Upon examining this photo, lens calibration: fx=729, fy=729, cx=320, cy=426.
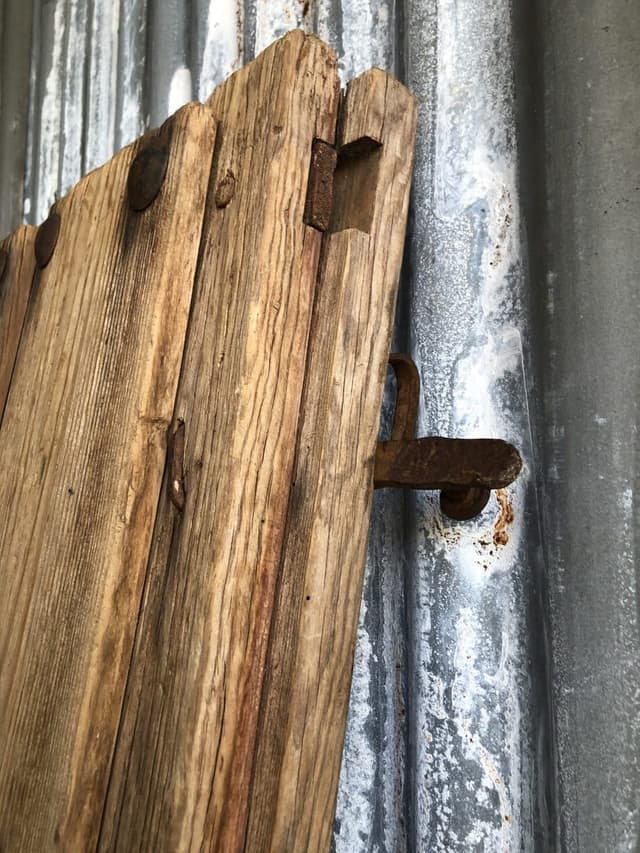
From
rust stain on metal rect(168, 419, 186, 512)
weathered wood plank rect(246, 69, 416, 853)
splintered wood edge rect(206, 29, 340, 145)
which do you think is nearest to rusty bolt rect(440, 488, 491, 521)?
weathered wood plank rect(246, 69, 416, 853)

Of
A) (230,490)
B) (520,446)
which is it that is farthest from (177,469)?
(520,446)

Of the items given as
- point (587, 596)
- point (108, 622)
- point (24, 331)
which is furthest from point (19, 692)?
point (587, 596)

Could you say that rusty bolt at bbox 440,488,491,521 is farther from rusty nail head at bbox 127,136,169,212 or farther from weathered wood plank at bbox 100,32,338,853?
rusty nail head at bbox 127,136,169,212

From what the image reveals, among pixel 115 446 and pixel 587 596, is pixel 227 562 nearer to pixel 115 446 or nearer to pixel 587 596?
pixel 115 446

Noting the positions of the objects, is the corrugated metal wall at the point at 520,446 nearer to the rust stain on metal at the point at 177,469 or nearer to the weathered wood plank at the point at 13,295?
the rust stain on metal at the point at 177,469

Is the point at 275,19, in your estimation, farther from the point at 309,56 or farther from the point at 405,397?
the point at 405,397
